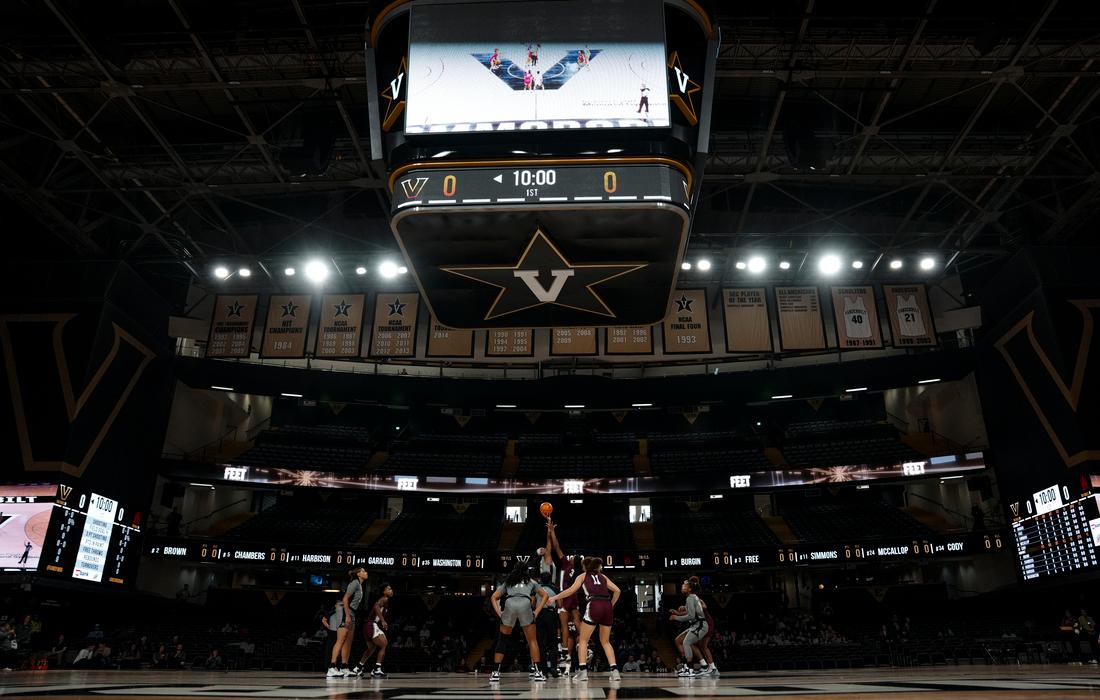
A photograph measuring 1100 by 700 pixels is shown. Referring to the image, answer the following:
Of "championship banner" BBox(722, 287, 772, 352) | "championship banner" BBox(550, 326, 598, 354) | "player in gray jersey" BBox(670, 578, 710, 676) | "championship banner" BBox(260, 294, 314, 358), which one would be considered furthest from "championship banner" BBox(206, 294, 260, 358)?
"player in gray jersey" BBox(670, 578, 710, 676)

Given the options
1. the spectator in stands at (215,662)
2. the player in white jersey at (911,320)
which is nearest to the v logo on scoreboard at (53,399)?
the spectator in stands at (215,662)

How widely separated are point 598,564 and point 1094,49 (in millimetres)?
14936

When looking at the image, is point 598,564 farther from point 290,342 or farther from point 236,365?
point 236,365

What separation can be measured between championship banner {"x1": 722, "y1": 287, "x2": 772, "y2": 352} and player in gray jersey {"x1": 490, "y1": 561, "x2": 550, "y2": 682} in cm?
1075

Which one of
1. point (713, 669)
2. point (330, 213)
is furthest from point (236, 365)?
point (713, 669)

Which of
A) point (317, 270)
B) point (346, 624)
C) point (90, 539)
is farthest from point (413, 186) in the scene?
point (90, 539)

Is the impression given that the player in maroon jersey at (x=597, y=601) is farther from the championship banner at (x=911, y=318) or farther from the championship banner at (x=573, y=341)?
the championship banner at (x=911, y=318)

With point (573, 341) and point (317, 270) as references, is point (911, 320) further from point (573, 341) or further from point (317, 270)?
point (317, 270)

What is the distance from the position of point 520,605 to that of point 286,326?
12847mm

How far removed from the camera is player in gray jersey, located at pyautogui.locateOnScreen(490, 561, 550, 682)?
10469 millimetres

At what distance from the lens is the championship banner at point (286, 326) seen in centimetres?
2018

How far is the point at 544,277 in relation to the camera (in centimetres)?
708

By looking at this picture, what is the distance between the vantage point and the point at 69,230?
2145 centimetres

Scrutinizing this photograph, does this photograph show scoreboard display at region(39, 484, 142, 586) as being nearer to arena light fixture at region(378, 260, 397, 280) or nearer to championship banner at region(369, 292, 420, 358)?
championship banner at region(369, 292, 420, 358)
